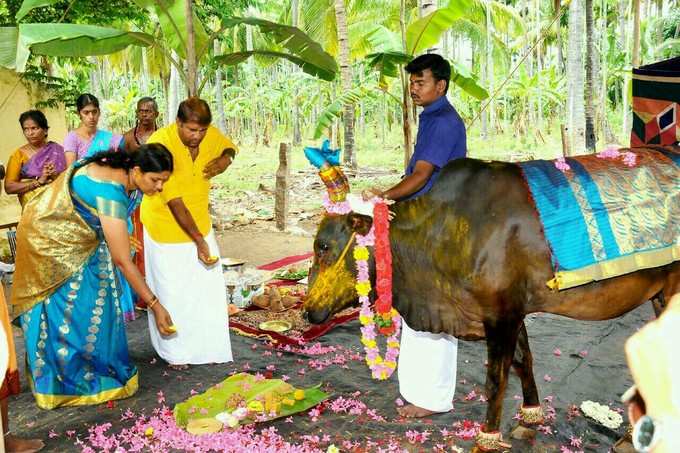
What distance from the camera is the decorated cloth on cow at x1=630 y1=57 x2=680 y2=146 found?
430cm

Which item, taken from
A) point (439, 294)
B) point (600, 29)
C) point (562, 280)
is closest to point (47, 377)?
point (439, 294)

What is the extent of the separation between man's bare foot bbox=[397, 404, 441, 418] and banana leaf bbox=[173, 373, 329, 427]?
0.57m

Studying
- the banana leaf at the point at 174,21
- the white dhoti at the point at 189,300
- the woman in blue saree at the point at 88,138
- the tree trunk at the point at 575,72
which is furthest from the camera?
the tree trunk at the point at 575,72

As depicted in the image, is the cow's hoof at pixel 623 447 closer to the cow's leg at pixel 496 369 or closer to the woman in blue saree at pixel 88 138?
the cow's leg at pixel 496 369

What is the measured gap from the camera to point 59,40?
618 centimetres

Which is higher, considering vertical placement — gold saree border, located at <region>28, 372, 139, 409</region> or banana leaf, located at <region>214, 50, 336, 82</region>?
banana leaf, located at <region>214, 50, 336, 82</region>

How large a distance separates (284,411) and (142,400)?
1.15 meters

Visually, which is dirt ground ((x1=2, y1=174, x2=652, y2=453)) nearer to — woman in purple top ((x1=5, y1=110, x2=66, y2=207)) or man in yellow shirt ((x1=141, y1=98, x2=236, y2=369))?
man in yellow shirt ((x1=141, y1=98, x2=236, y2=369))

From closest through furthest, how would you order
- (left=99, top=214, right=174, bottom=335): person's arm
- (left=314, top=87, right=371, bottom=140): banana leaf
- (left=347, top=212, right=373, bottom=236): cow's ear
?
(left=347, top=212, right=373, bottom=236): cow's ear, (left=99, top=214, right=174, bottom=335): person's arm, (left=314, top=87, right=371, bottom=140): banana leaf

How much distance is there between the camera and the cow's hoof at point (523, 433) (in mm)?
3641

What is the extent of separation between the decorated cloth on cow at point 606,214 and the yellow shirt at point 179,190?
267cm

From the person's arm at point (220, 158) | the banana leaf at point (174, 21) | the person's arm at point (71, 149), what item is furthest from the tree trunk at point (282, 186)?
the person's arm at point (220, 158)

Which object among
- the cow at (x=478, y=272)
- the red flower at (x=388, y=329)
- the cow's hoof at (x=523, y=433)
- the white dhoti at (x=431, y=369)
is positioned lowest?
the cow's hoof at (x=523, y=433)

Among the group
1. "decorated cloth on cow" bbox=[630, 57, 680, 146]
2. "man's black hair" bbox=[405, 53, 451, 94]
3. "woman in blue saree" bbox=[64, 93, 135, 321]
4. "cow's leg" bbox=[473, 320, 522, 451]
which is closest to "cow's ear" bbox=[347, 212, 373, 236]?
"cow's leg" bbox=[473, 320, 522, 451]
